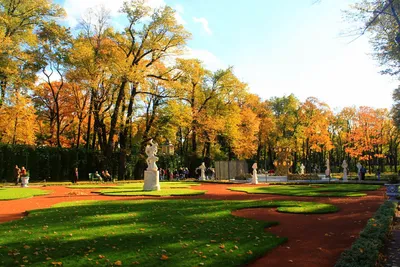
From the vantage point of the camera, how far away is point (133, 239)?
6.99 meters

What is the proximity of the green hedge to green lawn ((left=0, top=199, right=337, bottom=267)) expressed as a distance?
23221 millimetres

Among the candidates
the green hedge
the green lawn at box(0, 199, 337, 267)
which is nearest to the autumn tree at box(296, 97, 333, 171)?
the green hedge

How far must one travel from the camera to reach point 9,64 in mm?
28188

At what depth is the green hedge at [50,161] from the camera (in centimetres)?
3078

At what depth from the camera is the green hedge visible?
101 ft

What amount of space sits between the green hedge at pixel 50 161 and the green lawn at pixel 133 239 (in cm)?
2322

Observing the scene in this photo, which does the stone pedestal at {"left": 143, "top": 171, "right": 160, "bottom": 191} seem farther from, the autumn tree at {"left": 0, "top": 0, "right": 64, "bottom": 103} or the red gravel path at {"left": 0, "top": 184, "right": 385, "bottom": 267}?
the autumn tree at {"left": 0, "top": 0, "right": 64, "bottom": 103}

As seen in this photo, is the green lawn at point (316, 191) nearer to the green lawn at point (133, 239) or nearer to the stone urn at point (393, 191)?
the stone urn at point (393, 191)

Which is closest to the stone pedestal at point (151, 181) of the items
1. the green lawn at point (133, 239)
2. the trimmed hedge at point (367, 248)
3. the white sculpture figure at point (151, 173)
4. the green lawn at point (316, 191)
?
the white sculpture figure at point (151, 173)

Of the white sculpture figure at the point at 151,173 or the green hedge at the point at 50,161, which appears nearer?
the white sculpture figure at the point at 151,173

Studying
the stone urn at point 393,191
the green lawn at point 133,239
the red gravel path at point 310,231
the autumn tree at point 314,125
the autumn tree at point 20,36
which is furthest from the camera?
the autumn tree at point 314,125

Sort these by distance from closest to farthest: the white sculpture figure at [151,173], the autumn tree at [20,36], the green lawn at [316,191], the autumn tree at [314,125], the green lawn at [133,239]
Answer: the green lawn at [133,239]
the green lawn at [316,191]
the white sculpture figure at [151,173]
the autumn tree at [20,36]
the autumn tree at [314,125]

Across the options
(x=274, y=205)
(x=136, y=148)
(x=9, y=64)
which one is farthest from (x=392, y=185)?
(x=136, y=148)

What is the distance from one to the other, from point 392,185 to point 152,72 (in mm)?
27075
